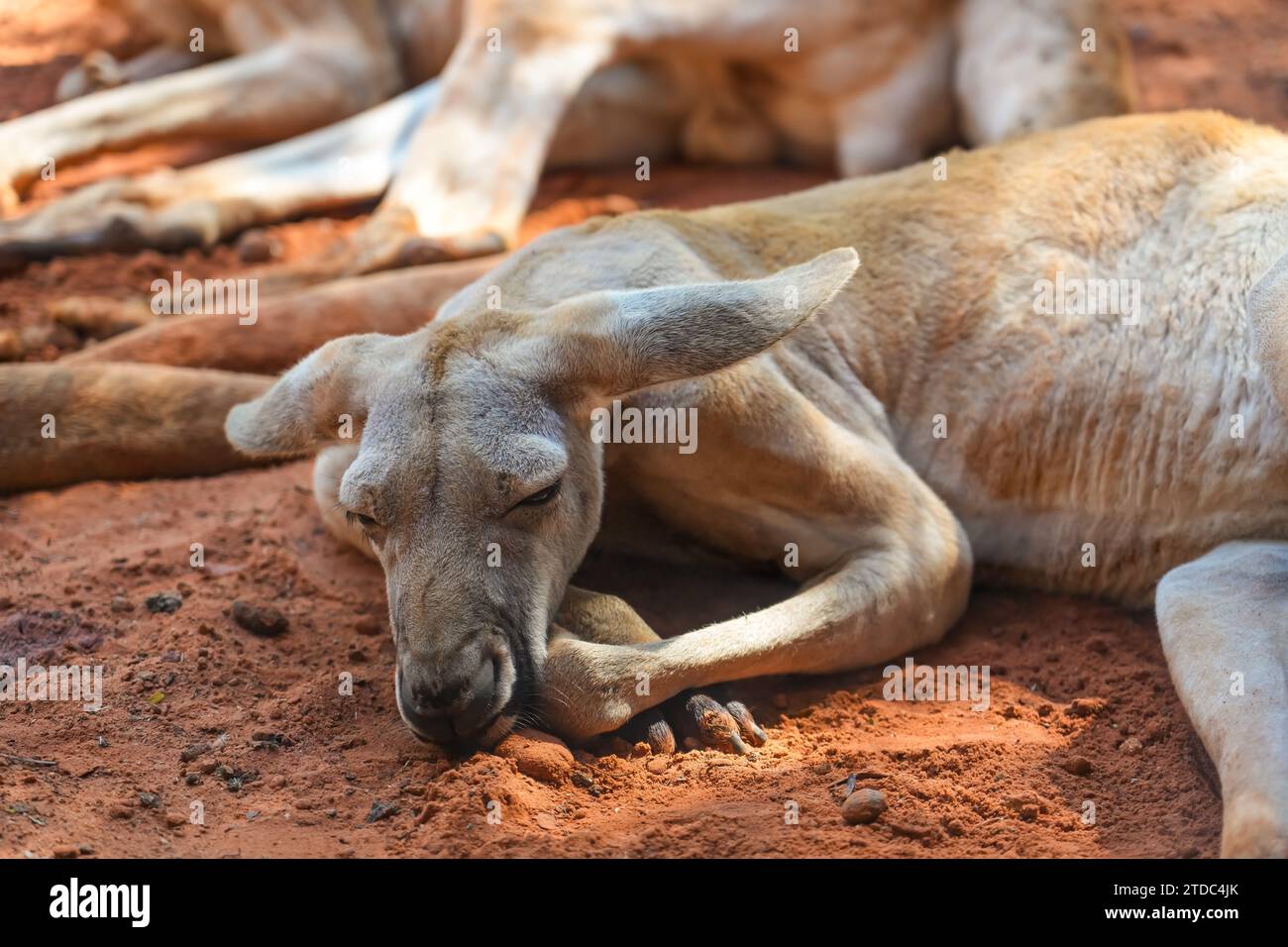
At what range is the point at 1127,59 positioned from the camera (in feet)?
21.6

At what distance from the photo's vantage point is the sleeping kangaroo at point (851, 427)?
3500 millimetres

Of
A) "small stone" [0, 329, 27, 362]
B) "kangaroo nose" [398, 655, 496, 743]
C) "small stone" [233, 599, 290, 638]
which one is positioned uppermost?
"small stone" [0, 329, 27, 362]

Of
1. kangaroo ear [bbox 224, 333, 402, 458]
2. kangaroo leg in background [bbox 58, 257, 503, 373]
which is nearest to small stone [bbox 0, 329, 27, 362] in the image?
kangaroo leg in background [bbox 58, 257, 503, 373]

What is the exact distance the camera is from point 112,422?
5.22m

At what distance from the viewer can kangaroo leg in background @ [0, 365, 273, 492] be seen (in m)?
5.14

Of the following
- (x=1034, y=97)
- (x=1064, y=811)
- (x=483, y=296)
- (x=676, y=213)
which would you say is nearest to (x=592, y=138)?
(x=1034, y=97)

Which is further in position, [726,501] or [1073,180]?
[1073,180]

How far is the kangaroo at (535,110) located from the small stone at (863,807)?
355 centimetres

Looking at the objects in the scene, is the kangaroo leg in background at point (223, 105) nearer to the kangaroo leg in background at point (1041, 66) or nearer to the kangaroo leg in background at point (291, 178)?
the kangaroo leg in background at point (291, 178)

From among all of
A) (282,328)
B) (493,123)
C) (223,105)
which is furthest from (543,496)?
(223,105)

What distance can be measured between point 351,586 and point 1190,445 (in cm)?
240

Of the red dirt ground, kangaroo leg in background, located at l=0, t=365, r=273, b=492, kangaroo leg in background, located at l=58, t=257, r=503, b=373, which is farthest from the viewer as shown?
kangaroo leg in background, located at l=58, t=257, r=503, b=373

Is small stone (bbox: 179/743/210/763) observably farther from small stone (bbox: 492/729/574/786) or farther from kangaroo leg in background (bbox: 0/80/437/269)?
kangaroo leg in background (bbox: 0/80/437/269)

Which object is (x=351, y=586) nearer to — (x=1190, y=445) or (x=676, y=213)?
(x=676, y=213)
